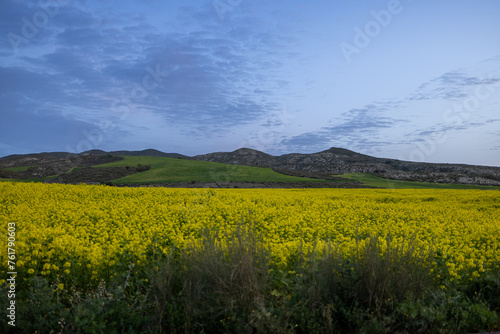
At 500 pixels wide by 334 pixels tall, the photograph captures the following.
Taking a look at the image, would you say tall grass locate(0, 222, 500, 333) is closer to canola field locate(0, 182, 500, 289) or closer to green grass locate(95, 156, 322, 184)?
canola field locate(0, 182, 500, 289)

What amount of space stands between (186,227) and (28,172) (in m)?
61.4

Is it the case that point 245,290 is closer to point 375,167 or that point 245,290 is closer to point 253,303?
point 253,303

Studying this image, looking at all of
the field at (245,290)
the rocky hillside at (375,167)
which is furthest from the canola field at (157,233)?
the rocky hillside at (375,167)

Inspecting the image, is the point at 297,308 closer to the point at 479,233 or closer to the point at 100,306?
the point at 100,306

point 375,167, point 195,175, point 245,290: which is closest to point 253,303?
point 245,290

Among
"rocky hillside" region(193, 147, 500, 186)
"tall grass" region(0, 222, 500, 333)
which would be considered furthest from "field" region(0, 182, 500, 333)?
"rocky hillside" region(193, 147, 500, 186)

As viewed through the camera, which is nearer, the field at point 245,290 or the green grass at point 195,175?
the field at point 245,290

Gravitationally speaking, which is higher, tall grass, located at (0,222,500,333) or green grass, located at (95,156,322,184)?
green grass, located at (95,156,322,184)

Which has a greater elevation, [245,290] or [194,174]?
[194,174]

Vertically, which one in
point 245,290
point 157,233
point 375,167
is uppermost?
point 375,167

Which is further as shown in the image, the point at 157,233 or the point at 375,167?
the point at 375,167

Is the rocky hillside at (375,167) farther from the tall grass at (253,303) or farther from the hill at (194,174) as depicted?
the tall grass at (253,303)

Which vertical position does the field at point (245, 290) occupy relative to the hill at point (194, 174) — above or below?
below

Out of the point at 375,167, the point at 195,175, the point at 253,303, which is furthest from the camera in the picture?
the point at 375,167
